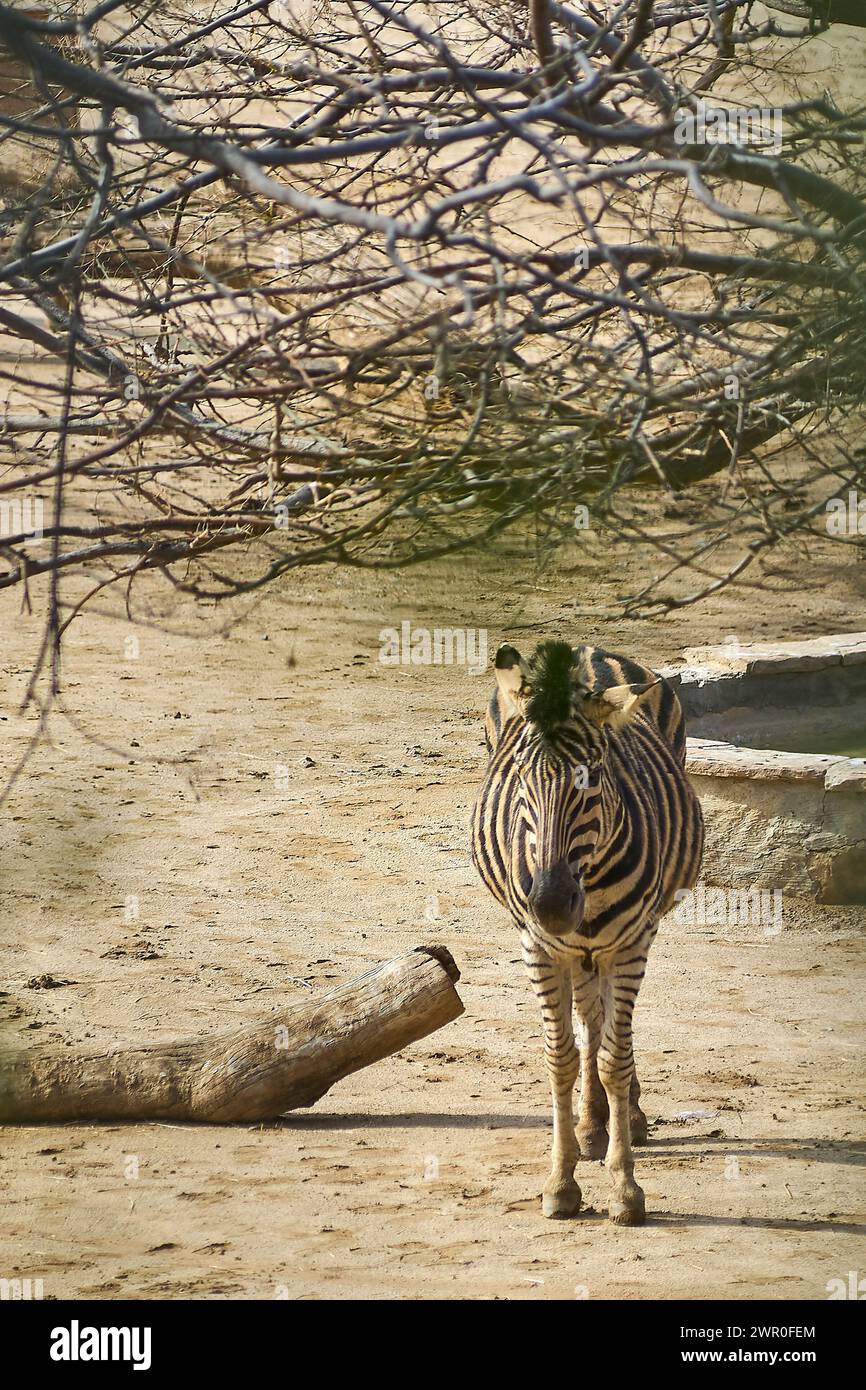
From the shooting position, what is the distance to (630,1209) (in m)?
4.68

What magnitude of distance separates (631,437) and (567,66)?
3.59 ft

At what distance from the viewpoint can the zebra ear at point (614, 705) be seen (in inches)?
193

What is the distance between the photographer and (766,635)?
11.9 meters

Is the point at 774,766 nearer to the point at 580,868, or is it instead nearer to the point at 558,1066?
the point at 558,1066

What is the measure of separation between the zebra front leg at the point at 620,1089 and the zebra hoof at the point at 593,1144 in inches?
18.3

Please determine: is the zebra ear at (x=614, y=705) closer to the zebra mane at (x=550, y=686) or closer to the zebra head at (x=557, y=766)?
the zebra head at (x=557, y=766)

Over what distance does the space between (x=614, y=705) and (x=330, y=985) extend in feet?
7.84

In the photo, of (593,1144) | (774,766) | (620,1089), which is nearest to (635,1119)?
(593,1144)

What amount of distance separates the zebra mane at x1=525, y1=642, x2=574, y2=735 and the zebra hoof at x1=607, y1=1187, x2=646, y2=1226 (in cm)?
156

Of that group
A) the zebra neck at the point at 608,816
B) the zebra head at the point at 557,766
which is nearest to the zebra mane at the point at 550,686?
the zebra head at the point at 557,766

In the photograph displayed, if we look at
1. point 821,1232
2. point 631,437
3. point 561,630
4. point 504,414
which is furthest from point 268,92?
point 561,630

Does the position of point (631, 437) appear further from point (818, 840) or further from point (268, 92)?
point (818, 840)

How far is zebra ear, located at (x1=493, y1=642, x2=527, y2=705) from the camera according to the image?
4848mm

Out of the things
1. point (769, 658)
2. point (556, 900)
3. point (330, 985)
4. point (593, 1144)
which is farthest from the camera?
point (769, 658)
